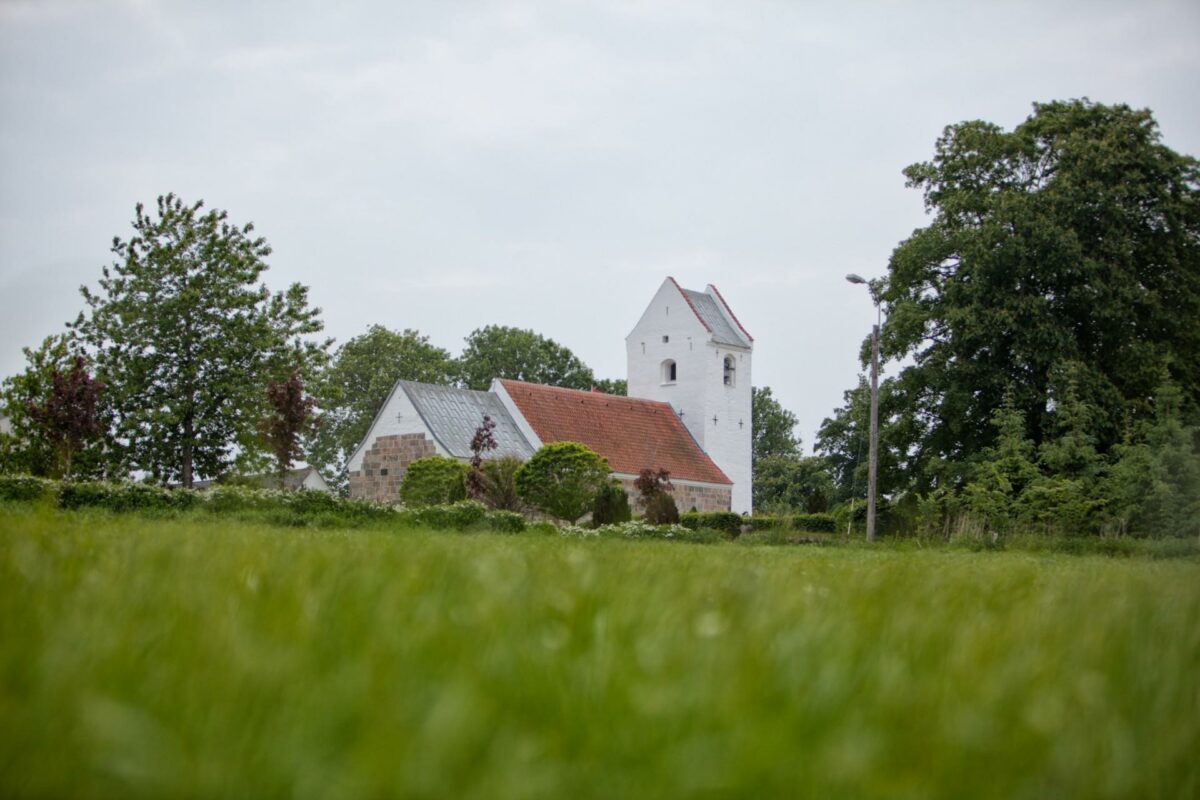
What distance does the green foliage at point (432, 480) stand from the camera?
35.0 metres

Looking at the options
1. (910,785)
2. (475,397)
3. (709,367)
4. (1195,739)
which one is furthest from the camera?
(709,367)

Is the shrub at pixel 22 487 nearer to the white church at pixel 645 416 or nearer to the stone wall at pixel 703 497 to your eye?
the white church at pixel 645 416

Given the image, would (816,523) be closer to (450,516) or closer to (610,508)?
(610,508)

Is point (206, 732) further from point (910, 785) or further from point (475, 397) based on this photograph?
point (475, 397)

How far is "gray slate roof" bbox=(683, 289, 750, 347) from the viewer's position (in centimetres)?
5538

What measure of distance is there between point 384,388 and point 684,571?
6827 cm

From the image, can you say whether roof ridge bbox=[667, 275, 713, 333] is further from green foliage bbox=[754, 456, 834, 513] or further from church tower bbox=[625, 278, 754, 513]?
green foliage bbox=[754, 456, 834, 513]

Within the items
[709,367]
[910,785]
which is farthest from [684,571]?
[709,367]

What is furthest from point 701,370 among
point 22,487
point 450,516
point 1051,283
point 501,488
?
point 22,487

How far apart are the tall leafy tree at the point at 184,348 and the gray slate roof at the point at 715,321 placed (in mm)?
22462

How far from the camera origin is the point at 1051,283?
119 feet

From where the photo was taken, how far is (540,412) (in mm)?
47531

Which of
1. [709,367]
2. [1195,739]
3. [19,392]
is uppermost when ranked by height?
[709,367]

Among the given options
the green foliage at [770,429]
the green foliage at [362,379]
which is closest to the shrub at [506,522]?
the green foliage at [362,379]
